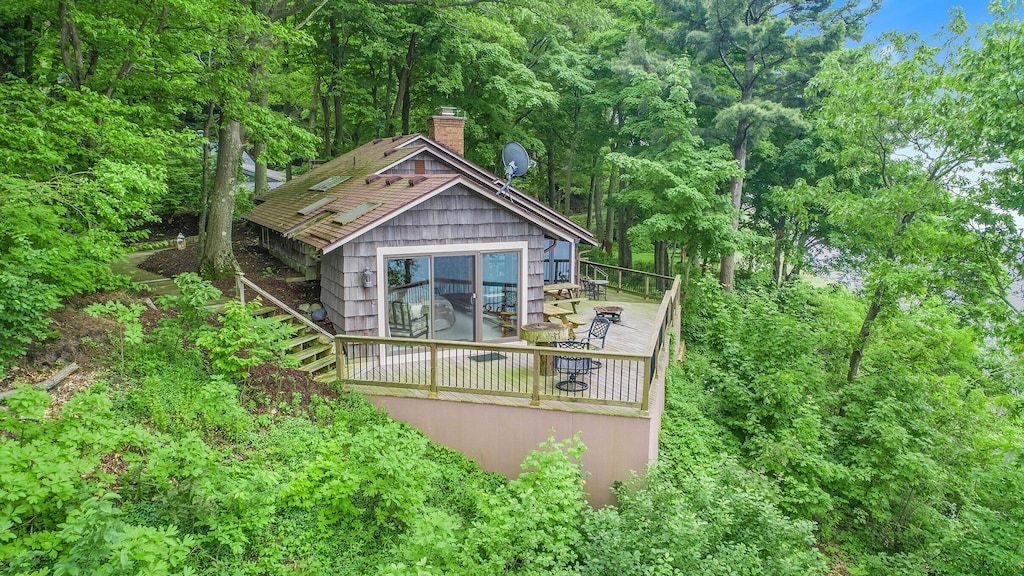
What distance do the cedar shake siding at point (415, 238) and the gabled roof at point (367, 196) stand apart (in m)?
0.25

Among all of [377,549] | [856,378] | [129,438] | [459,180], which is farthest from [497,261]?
[856,378]

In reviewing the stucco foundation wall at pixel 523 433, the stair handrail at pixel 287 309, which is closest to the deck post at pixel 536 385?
the stucco foundation wall at pixel 523 433

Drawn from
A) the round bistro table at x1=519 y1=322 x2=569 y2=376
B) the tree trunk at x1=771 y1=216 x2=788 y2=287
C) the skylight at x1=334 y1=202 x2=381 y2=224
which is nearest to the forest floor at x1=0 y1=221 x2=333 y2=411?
the skylight at x1=334 y1=202 x2=381 y2=224

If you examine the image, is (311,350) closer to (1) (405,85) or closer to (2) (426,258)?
(2) (426,258)

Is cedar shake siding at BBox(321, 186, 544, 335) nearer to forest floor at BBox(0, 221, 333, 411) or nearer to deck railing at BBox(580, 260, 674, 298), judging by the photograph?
forest floor at BBox(0, 221, 333, 411)

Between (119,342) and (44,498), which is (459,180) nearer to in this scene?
(119,342)

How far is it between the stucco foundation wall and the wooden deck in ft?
0.40

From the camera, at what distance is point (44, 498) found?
417 centimetres

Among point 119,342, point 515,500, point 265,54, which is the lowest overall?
point 515,500

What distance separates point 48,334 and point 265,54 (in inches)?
235

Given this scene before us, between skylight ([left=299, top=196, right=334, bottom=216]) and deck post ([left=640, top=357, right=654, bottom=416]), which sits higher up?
skylight ([left=299, top=196, right=334, bottom=216])

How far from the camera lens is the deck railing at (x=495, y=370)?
291 inches

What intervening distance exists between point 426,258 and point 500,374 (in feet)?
7.80

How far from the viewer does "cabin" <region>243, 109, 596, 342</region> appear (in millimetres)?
8992
